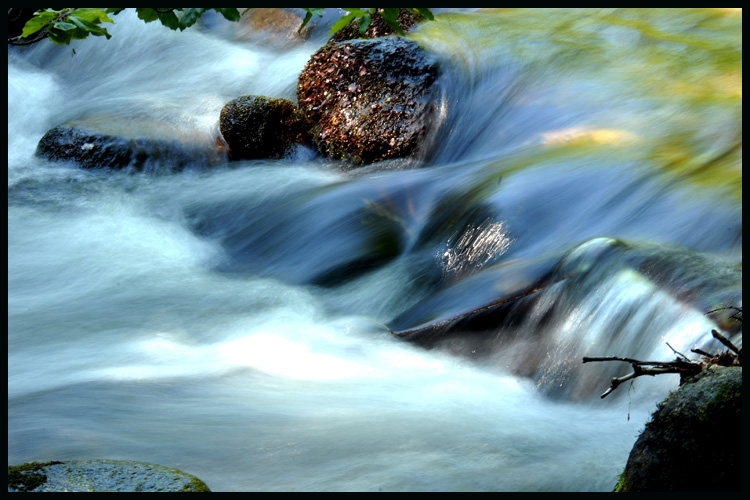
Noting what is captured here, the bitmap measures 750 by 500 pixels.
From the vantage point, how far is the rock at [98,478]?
8.16 ft

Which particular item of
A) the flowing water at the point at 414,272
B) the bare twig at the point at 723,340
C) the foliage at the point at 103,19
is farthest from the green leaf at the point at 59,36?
the bare twig at the point at 723,340

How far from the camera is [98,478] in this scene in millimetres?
2566

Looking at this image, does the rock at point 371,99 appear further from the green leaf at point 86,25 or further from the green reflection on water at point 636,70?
the green leaf at point 86,25

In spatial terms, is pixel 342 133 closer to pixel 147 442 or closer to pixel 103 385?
pixel 103 385

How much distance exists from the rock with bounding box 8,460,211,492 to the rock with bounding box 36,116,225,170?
5.66m

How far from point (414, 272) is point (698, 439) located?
3.31m

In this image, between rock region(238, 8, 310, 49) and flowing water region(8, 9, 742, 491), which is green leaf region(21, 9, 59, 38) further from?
rock region(238, 8, 310, 49)

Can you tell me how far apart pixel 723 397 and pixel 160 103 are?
8.03 meters

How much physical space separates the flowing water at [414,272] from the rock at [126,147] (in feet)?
0.63

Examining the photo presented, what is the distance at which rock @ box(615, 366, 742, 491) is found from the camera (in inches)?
83.7

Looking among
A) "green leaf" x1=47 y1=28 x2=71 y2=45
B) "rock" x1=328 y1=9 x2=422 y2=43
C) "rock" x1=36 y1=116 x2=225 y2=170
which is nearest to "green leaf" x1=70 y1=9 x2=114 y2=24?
"green leaf" x1=47 y1=28 x2=71 y2=45

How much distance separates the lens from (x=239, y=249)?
21.0 feet

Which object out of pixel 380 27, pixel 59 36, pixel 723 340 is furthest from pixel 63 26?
pixel 380 27
